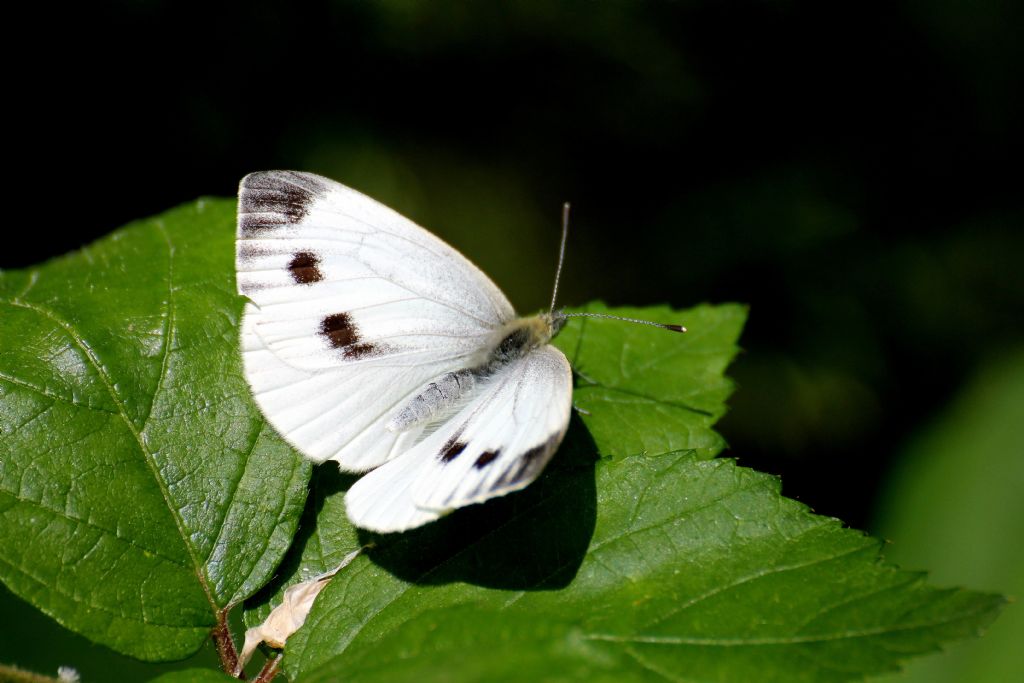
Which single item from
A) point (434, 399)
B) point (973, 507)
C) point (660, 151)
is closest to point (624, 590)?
point (434, 399)

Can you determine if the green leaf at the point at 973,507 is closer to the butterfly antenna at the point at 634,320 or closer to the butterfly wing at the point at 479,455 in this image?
the butterfly antenna at the point at 634,320

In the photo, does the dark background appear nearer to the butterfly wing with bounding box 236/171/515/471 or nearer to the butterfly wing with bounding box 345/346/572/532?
the butterfly wing with bounding box 236/171/515/471

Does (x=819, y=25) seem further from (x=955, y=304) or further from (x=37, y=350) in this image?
(x=37, y=350)

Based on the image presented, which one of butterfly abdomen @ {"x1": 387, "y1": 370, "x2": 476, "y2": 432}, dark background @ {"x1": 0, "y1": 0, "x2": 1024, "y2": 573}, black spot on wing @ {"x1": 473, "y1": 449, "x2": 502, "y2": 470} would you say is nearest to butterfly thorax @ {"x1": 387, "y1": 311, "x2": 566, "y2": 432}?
butterfly abdomen @ {"x1": 387, "y1": 370, "x2": 476, "y2": 432}

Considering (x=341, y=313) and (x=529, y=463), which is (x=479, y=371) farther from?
(x=529, y=463)

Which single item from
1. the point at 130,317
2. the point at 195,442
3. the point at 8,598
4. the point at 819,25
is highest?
the point at 819,25

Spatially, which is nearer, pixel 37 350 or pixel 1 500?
pixel 1 500

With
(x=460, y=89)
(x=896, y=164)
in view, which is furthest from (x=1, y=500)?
(x=896, y=164)
